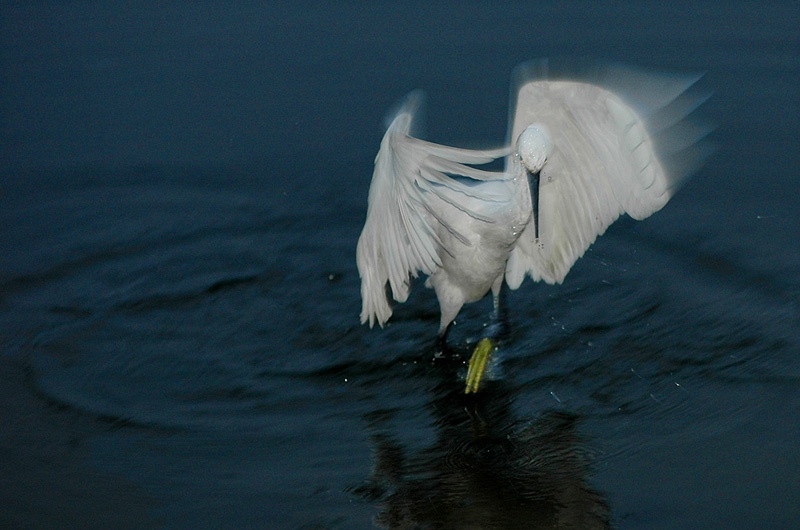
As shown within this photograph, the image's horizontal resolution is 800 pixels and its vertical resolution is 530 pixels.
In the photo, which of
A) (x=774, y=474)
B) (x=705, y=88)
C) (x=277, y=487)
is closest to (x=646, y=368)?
(x=774, y=474)

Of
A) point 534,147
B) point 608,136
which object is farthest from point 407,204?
point 608,136

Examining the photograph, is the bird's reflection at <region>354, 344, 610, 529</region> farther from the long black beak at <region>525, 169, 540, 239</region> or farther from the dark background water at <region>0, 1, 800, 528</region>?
the long black beak at <region>525, 169, 540, 239</region>

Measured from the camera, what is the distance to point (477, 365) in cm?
617

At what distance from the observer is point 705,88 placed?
8.69m

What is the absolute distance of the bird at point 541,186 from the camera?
5621 millimetres

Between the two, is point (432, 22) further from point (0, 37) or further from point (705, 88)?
point (0, 37)

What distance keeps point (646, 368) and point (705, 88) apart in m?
3.41

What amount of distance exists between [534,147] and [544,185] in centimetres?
81

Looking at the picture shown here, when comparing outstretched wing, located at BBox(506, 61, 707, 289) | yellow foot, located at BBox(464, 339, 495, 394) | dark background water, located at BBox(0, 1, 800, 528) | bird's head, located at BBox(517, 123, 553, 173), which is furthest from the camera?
yellow foot, located at BBox(464, 339, 495, 394)

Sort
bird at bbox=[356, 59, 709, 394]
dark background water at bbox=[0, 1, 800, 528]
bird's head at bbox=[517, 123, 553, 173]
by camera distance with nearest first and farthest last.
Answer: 1. dark background water at bbox=[0, 1, 800, 528]
2. bird's head at bbox=[517, 123, 553, 173]
3. bird at bbox=[356, 59, 709, 394]

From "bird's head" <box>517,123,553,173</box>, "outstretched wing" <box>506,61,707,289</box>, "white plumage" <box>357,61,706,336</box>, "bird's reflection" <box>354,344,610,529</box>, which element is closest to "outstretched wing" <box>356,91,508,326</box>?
"white plumage" <box>357,61,706,336</box>

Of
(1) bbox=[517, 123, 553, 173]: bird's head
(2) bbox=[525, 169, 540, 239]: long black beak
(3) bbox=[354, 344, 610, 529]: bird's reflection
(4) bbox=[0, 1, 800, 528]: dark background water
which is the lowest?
(3) bbox=[354, 344, 610, 529]: bird's reflection

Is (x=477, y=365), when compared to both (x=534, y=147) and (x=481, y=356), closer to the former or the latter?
(x=481, y=356)

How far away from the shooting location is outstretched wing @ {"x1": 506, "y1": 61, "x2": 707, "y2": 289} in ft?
19.2
